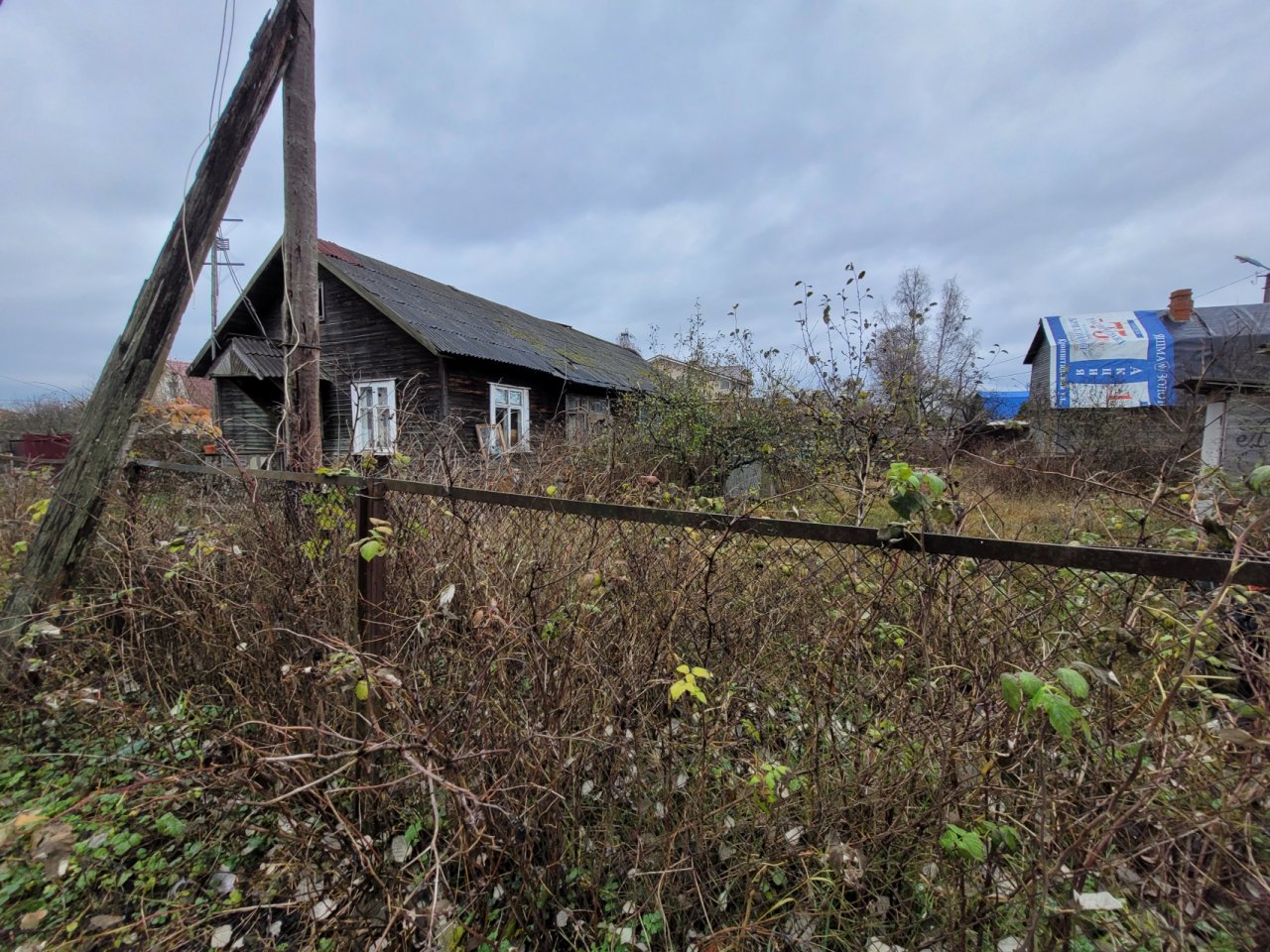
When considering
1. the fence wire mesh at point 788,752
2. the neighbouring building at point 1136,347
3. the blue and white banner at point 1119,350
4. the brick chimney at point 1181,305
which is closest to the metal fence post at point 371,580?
the fence wire mesh at point 788,752

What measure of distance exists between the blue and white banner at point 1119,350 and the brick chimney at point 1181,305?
0.43 m

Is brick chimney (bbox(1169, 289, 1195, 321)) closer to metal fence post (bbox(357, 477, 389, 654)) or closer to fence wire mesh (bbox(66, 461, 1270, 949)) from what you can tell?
fence wire mesh (bbox(66, 461, 1270, 949))

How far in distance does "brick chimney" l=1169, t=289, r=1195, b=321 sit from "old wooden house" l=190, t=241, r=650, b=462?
19.8 m

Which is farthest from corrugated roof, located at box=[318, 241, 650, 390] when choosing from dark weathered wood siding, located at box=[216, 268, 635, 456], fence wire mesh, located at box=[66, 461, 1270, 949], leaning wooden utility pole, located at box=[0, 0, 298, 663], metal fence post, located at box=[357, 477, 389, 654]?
fence wire mesh, located at box=[66, 461, 1270, 949]

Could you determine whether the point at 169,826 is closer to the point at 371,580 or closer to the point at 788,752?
the point at 371,580

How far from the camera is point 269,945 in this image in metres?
1.56

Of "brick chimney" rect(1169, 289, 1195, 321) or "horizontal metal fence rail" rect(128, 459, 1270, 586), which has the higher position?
"brick chimney" rect(1169, 289, 1195, 321)

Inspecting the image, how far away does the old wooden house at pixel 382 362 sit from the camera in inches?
453

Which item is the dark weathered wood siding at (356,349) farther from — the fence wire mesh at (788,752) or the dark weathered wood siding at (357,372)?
the fence wire mesh at (788,752)

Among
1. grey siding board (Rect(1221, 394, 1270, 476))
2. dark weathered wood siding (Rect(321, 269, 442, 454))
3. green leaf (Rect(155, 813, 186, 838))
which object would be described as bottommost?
green leaf (Rect(155, 813, 186, 838))

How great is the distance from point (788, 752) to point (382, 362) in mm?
13220

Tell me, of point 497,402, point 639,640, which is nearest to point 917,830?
point 639,640

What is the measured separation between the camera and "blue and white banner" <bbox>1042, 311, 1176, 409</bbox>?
16594 millimetres

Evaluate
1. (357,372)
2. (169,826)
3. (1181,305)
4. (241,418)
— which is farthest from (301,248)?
(1181,305)
